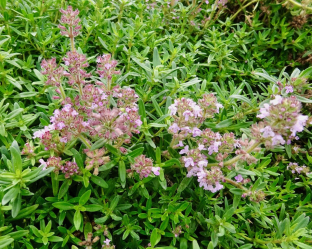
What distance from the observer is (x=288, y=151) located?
241 centimetres


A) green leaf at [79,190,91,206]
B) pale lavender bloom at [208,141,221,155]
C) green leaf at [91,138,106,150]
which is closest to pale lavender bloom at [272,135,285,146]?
pale lavender bloom at [208,141,221,155]

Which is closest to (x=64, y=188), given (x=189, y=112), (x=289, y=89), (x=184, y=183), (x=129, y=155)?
(x=129, y=155)

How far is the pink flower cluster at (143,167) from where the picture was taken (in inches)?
64.6

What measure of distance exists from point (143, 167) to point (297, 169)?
1512 millimetres

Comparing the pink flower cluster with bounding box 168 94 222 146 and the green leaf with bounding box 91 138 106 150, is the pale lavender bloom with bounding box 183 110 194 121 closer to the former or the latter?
the pink flower cluster with bounding box 168 94 222 146

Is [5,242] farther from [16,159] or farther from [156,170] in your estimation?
[156,170]

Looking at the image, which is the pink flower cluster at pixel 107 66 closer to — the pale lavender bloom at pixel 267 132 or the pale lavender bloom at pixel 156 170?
the pale lavender bloom at pixel 156 170

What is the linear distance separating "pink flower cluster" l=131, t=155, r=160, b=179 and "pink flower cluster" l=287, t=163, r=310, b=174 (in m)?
1.41

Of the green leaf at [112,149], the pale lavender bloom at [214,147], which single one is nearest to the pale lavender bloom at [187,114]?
the pale lavender bloom at [214,147]

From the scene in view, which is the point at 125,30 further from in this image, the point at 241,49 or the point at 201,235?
the point at 201,235

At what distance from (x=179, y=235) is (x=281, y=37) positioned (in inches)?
97.9

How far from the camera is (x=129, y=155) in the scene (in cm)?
167

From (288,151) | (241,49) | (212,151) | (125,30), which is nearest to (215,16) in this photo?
(241,49)

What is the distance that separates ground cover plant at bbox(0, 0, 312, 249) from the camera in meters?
1.56
